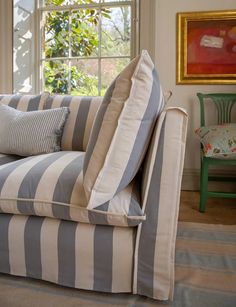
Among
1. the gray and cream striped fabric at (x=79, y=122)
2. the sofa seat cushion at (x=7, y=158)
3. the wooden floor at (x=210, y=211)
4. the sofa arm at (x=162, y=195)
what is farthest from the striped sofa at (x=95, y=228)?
the wooden floor at (x=210, y=211)

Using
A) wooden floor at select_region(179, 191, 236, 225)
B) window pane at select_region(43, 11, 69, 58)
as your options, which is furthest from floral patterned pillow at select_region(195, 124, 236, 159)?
window pane at select_region(43, 11, 69, 58)

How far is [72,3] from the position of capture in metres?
2.74

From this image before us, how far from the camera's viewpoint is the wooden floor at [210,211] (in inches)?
73.2

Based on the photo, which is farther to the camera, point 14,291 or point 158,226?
point 14,291

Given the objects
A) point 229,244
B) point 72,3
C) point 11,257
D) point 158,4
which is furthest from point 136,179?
point 72,3

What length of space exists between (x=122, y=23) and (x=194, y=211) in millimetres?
1739

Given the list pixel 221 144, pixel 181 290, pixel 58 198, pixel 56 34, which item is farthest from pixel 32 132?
pixel 56 34

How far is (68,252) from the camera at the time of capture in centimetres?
100

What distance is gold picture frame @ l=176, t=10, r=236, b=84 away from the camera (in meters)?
2.41

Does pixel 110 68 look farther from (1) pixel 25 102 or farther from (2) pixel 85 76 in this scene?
(1) pixel 25 102

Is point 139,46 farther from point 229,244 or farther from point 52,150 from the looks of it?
point 229,244

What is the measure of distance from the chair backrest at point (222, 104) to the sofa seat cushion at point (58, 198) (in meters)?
1.49

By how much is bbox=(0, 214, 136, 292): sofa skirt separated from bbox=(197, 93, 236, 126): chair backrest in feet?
5.39

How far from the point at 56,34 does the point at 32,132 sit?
5.35 feet
